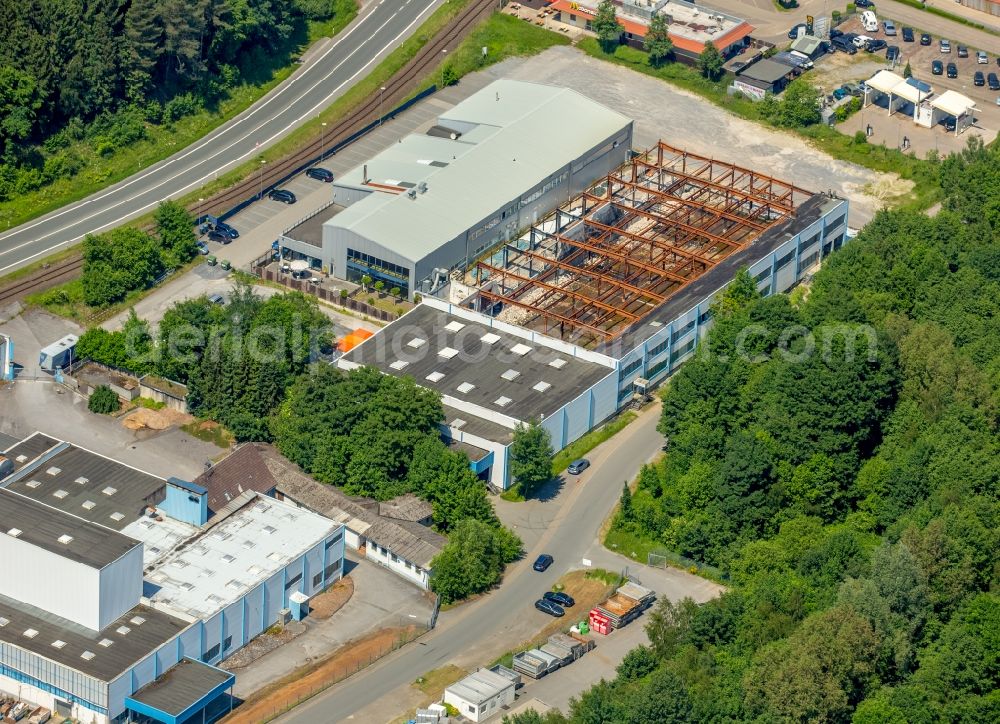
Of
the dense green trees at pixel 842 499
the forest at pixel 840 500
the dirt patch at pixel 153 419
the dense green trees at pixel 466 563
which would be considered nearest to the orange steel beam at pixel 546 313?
Answer: the forest at pixel 840 500

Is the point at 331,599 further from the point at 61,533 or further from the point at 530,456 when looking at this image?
the point at 61,533

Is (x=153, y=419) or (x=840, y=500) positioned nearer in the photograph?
(x=840, y=500)

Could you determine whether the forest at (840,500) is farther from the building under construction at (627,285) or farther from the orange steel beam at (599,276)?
the orange steel beam at (599,276)

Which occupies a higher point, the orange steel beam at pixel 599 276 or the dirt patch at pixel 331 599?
the orange steel beam at pixel 599 276

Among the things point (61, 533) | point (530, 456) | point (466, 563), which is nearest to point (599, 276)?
point (530, 456)

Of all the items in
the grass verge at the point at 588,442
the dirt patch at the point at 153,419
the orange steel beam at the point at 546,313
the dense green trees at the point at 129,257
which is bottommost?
the dirt patch at the point at 153,419

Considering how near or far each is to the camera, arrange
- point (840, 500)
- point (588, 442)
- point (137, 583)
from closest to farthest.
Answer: point (137, 583), point (840, 500), point (588, 442)

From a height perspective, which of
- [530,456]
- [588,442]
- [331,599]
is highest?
[530,456]
